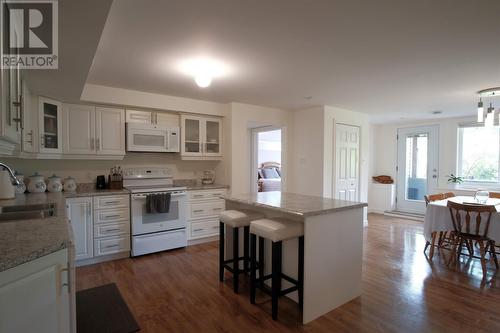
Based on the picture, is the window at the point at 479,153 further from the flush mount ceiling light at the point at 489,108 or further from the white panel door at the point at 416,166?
the flush mount ceiling light at the point at 489,108

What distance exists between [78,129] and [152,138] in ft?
3.08

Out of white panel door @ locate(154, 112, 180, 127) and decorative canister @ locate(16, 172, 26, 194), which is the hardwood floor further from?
white panel door @ locate(154, 112, 180, 127)

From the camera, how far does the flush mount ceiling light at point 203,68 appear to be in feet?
8.73

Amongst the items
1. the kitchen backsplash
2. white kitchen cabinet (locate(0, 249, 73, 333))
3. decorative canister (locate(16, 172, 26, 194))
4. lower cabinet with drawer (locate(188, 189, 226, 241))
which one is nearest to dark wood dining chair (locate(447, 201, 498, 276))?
lower cabinet with drawer (locate(188, 189, 226, 241))

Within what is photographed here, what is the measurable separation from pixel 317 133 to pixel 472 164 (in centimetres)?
354

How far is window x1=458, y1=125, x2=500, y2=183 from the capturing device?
5.31 metres

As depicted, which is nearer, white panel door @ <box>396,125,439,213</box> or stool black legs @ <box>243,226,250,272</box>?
stool black legs @ <box>243,226,250,272</box>

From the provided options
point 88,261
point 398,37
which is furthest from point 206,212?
point 398,37

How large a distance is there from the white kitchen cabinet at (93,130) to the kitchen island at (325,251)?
2.30 meters

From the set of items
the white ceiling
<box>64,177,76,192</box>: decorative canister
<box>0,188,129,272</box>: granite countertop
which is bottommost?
<box>0,188,129,272</box>: granite countertop

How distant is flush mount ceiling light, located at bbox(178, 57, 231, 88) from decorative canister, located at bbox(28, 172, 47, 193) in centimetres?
219

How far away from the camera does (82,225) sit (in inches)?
131

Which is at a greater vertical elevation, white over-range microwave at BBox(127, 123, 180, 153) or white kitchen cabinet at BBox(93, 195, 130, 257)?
white over-range microwave at BBox(127, 123, 180, 153)

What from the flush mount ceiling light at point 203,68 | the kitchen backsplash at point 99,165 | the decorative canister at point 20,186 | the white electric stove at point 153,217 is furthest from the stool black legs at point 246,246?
the decorative canister at point 20,186
